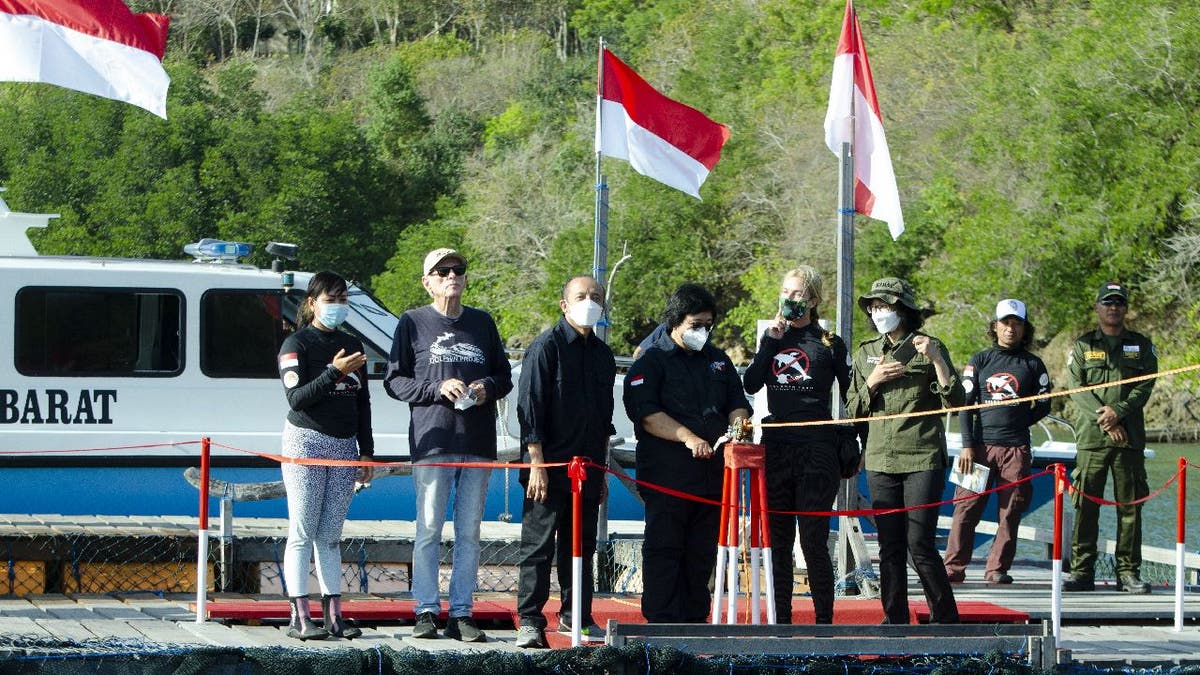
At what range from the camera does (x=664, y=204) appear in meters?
53.3

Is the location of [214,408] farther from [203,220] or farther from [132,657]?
[203,220]

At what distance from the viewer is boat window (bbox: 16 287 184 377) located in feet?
41.5

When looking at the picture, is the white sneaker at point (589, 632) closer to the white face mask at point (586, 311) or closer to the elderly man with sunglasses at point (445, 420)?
the elderly man with sunglasses at point (445, 420)

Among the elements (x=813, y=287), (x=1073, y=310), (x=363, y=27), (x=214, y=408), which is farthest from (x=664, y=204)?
(x=363, y=27)

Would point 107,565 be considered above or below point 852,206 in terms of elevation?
Result: below

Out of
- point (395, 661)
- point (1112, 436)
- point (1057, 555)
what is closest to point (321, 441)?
point (395, 661)

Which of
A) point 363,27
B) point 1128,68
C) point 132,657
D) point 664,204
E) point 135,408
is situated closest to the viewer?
point 132,657

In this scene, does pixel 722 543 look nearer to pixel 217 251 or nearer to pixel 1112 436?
pixel 1112 436

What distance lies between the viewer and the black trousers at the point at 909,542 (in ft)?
28.8

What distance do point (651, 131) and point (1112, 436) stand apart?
3.73 meters

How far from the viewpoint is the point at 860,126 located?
1175 centimetres

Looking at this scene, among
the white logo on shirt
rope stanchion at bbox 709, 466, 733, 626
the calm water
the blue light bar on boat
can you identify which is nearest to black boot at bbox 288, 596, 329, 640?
the white logo on shirt

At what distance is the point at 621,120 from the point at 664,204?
41506 mm

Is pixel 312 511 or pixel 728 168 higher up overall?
pixel 728 168
